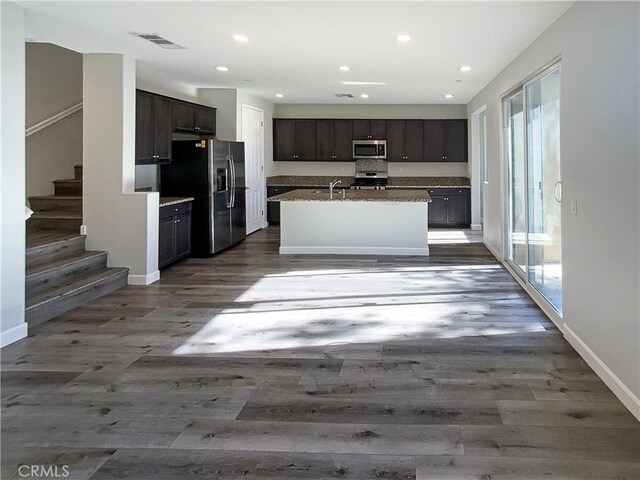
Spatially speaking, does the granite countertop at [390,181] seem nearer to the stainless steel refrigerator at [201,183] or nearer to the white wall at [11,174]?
the stainless steel refrigerator at [201,183]

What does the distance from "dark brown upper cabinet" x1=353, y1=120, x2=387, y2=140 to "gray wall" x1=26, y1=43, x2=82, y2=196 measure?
6.03 metres

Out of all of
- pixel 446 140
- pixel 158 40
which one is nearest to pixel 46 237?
pixel 158 40

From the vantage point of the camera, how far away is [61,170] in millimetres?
7621

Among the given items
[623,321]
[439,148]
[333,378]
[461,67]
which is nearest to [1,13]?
[333,378]

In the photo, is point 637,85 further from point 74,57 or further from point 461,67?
point 74,57

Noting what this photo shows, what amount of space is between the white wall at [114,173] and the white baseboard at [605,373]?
4502 mm

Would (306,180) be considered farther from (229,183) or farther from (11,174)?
(11,174)

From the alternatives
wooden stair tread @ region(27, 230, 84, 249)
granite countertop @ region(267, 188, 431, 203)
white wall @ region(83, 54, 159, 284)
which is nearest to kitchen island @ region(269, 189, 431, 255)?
granite countertop @ region(267, 188, 431, 203)

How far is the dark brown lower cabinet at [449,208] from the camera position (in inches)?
464

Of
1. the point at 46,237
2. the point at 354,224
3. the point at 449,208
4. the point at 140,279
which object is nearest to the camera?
the point at 46,237

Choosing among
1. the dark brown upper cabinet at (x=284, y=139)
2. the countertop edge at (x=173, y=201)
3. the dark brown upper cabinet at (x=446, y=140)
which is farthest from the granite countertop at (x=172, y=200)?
the dark brown upper cabinet at (x=446, y=140)

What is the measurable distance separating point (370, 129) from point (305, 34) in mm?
6905

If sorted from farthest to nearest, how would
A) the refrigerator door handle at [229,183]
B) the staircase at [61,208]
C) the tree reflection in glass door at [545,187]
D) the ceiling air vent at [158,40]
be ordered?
the refrigerator door handle at [229,183]
the staircase at [61,208]
the ceiling air vent at [158,40]
the tree reflection in glass door at [545,187]

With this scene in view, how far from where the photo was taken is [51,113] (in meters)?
7.59
